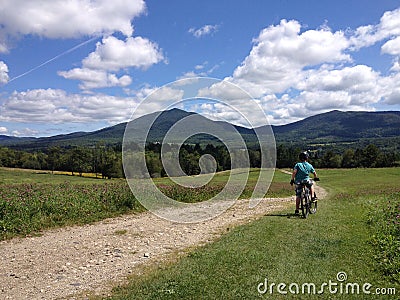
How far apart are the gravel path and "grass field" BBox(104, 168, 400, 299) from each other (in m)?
0.89

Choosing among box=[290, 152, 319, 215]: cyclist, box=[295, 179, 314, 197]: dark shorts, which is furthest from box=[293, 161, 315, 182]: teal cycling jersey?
box=[295, 179, 314, 197]: dark shorts

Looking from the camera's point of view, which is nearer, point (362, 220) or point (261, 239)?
point (261, 239)

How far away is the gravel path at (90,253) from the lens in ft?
25.0

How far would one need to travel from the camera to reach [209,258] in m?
8.98

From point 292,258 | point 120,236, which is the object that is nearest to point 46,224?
point 120,236

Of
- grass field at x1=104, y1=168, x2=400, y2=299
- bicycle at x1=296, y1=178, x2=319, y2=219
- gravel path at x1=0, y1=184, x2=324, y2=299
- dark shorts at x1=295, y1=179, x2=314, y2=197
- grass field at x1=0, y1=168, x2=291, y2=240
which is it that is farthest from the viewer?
dark shorts at x1=295, y1=179, x2=314, y2=197

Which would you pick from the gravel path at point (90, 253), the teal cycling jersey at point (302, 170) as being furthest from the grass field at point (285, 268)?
the teal cycling jersey at point (302, 170)

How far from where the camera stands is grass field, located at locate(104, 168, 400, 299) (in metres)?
6.71

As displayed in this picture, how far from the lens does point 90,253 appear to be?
10250mm

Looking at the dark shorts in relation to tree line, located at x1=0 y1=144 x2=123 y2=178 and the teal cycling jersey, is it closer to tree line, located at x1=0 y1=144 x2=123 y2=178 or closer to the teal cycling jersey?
the teal cycling jersey

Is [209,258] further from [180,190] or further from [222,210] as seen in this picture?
[180,190]

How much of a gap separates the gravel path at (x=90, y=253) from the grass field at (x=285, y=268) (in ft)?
2.92

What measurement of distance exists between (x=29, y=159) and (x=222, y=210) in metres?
101

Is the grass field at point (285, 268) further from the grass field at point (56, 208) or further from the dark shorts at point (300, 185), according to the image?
the grass field at point (56, 208)
